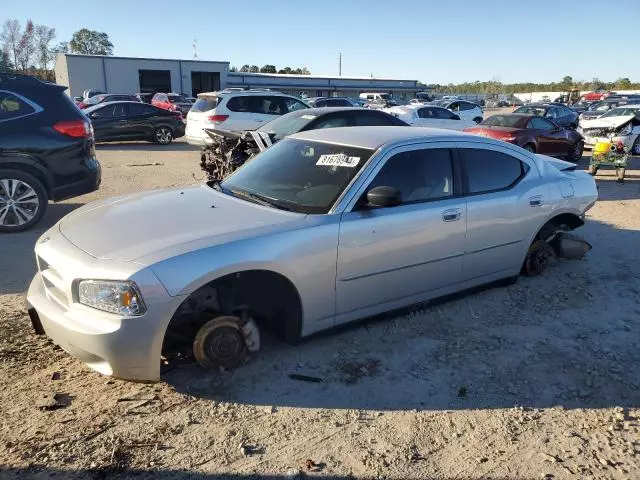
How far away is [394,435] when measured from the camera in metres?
2.93

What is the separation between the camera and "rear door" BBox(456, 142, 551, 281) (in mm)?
4434

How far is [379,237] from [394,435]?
4.55ft

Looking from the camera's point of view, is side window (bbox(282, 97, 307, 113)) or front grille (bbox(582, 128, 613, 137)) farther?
front grille (bbox(582, 128, 613, 137))

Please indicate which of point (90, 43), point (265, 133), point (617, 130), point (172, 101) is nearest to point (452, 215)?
point (265, 133)

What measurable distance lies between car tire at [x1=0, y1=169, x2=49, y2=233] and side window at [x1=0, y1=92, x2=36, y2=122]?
70 cm

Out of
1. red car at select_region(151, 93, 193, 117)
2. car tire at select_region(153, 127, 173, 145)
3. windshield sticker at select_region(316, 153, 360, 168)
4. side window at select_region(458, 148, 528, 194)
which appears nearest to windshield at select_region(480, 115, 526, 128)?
side window at select_region(458, 148, 528, 194)

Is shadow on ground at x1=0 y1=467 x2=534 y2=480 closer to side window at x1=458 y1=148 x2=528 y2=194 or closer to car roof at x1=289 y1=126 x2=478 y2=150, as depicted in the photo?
car roof at x1=289 y1=126 x2=478 y2=150

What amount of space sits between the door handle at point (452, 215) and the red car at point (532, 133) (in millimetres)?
8915

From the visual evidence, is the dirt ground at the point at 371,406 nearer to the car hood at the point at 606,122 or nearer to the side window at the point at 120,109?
the car hood at the point at 606,122

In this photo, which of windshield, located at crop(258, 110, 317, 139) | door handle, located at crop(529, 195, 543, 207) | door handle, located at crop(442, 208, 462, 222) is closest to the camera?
door handle, located at crop(442, 208, 462, 222)

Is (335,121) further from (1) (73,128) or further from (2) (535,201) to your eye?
(2) (535,201)

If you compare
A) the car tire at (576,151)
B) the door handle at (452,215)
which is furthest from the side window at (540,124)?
the door handle at (452,215)

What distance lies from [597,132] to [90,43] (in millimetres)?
118521

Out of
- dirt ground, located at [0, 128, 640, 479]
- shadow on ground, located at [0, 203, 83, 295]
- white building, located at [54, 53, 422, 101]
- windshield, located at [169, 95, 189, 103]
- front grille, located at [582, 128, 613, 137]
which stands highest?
white building, located at [54, 53, 422, 101]
